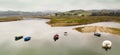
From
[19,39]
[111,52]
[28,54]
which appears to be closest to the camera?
[28,54]

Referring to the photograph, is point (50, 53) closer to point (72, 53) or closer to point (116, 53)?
point (72, 53)

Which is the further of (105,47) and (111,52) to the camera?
(105,47)

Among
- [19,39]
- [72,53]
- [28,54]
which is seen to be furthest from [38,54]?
[19,39]

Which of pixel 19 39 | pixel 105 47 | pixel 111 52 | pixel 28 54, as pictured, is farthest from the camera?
pixel 19 39

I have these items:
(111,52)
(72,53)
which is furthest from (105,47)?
(72,53)

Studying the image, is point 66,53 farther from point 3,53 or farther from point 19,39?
point 19,39

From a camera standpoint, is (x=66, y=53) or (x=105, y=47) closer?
(x=66, y=53)

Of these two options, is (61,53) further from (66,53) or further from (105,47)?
(105,47)

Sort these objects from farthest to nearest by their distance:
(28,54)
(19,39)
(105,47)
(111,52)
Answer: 1. (19,39)
2. (105,47)
3. (111,52)
4. (28,54)
